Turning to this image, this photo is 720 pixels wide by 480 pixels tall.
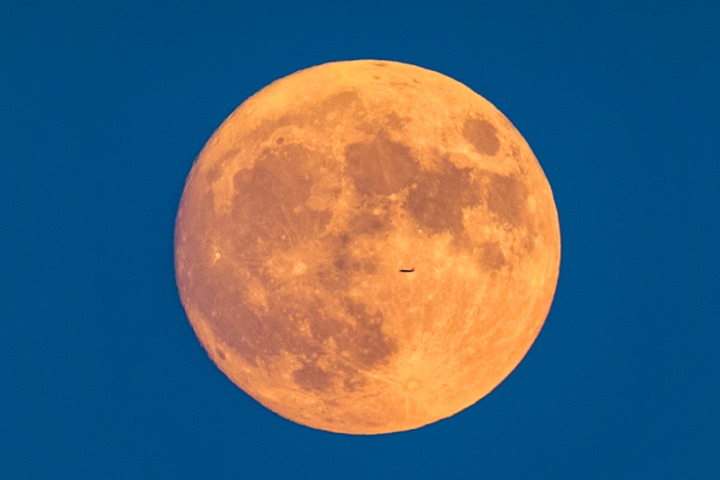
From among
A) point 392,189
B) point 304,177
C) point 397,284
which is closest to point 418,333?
point 397,284

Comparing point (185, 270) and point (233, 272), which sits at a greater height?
point (185, 270)

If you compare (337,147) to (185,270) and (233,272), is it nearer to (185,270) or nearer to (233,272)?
(233,272)

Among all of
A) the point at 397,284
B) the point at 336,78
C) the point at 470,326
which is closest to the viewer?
the point at 397,284

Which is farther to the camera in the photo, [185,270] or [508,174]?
[185,270]

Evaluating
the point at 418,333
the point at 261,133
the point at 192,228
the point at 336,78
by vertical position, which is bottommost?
the point at 418,333

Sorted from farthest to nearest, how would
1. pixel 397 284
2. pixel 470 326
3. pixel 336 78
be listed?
pixel 336 78
pixel 470 326
pixel 397 284

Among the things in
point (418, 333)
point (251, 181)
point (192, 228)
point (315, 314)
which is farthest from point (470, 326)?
point (192, 228)
